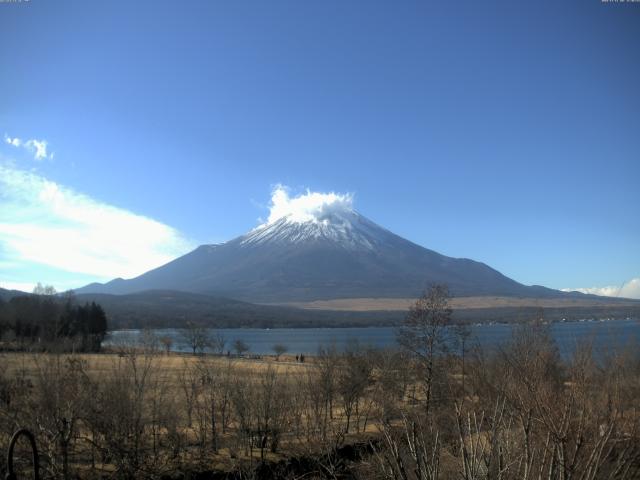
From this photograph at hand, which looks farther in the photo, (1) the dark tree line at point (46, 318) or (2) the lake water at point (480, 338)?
(1) the dark tree line at point (46, 318)

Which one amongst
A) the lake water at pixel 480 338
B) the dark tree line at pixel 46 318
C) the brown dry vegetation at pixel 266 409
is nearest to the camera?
the brown dry vegetation at pixel 266 409

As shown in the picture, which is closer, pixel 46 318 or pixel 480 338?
pixel 480 338

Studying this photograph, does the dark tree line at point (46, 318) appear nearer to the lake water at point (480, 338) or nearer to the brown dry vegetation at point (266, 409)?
the lake water at point (480, 338)

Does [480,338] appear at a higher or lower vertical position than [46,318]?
lower

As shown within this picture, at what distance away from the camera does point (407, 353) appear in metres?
28.5

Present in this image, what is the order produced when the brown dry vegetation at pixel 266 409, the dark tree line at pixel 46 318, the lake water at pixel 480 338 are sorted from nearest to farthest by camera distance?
the brown dry vegetation at pixel 266 409
the lake water at pixel 480 338
the dark tree line at pixel 46 318

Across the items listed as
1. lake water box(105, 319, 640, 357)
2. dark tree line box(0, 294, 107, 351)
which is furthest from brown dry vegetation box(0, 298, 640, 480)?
dark tree line box(0, 294, 107, 351)

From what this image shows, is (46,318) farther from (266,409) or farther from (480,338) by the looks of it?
Answer: (266,409)

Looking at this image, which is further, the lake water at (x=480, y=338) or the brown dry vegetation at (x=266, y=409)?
the lake water at (x=480, y=338)

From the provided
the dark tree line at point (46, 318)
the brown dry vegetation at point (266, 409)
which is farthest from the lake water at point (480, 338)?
the dark tree line at point (46, 318)

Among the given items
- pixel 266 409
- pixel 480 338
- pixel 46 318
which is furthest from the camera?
pixel 46 318

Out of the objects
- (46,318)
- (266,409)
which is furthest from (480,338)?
(46,318)

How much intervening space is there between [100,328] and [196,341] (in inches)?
629

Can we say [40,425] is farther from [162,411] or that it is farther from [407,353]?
[407,353]
